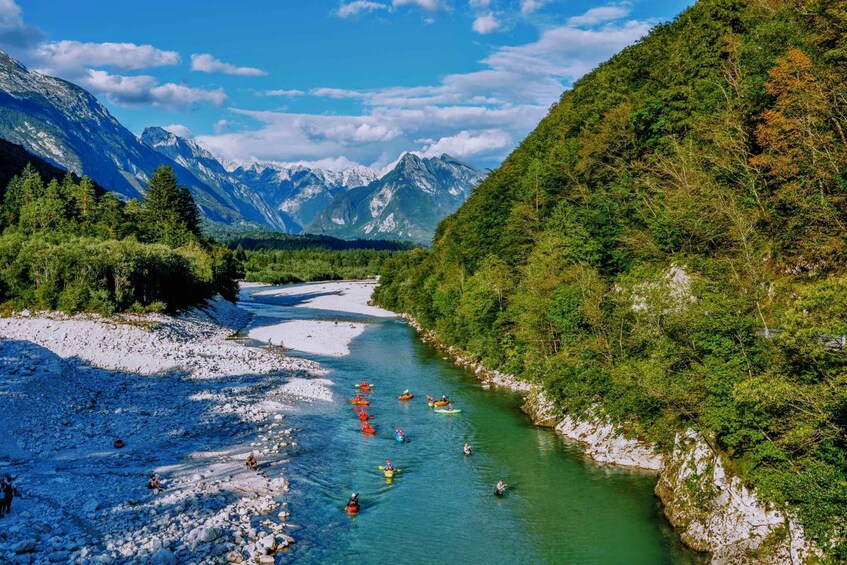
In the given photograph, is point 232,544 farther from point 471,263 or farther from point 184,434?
point 471,263

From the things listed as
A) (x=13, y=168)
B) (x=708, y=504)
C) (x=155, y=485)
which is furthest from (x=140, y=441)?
(x=13, y=168)

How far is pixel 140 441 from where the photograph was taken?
3722 cm

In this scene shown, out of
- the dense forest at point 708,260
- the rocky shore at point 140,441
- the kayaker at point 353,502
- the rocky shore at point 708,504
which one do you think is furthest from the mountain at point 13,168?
the rocky shore at point 708,504

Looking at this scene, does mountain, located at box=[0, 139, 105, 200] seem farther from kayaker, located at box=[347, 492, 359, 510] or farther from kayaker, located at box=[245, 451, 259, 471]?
kayaker, located at box=[347, 492, 359, 510]

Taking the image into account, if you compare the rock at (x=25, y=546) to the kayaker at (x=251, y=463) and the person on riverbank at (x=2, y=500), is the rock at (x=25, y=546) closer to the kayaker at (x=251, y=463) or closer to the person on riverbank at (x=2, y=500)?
the person on riverbank at (x=2, y=500)

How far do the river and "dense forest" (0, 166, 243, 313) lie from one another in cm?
4155

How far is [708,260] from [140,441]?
124ft

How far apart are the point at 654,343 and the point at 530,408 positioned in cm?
1835

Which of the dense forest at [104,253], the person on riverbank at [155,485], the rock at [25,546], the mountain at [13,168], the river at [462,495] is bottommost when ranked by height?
the river at [462,495]

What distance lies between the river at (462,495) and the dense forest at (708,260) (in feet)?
16.3

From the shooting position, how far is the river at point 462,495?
2670 cm

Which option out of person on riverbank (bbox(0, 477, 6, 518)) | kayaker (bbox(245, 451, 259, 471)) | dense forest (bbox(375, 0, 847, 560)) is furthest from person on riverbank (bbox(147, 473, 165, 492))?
dense forest (bbox(375, 0, 847, 560))

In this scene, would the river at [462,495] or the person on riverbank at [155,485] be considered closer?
the river at [462,495]

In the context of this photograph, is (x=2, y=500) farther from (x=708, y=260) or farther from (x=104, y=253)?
(x=104, y=253)
